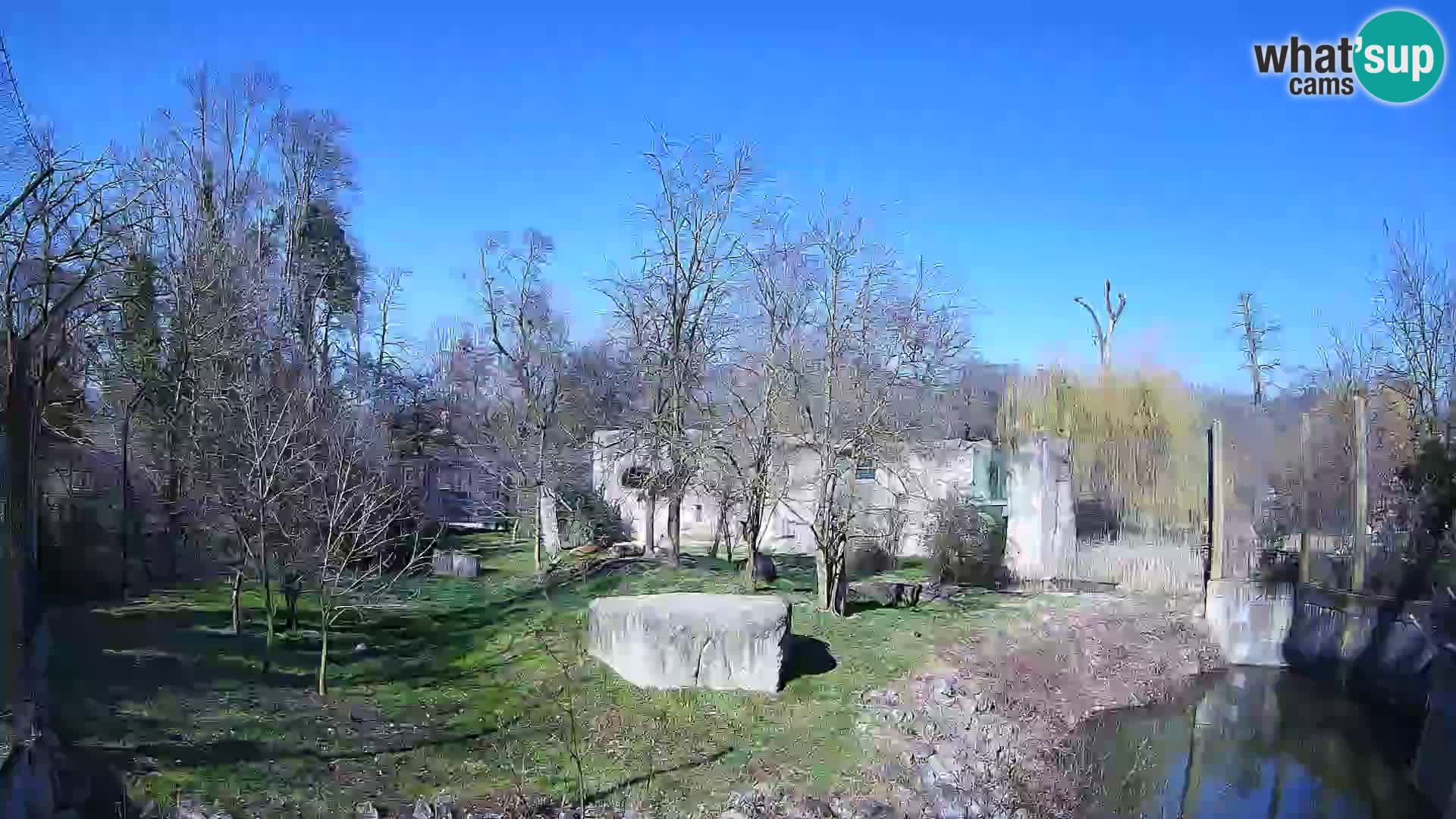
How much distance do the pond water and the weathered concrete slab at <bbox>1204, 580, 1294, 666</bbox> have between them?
97cm

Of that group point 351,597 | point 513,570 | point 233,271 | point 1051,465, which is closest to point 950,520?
point 1051,465

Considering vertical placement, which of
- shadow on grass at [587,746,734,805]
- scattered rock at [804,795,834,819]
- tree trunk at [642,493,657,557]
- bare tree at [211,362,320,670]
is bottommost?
scattered rock at [804,795,834,819]

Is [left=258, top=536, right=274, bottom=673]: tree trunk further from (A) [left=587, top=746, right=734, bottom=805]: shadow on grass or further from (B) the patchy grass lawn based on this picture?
(A) [left=587, top=746, right=734, bottom=805]: shadow on grass

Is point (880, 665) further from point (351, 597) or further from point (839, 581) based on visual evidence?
point (351, 597)

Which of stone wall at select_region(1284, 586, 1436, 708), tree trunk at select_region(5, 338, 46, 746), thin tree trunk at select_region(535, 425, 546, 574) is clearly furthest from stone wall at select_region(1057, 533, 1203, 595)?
tree trunk at select_region(5, 338, 46, 746)

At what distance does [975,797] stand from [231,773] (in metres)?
6.57

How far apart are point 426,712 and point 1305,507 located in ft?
47.4

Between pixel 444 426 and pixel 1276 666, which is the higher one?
pixel 444 426

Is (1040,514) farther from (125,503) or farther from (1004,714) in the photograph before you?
(125,503)

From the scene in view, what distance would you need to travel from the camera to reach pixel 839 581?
14820 millimetres

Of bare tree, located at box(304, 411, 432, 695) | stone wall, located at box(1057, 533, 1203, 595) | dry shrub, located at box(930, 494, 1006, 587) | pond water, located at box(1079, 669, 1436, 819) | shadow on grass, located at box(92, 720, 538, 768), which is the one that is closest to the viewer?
shadow on grass, located at box(92, 720, 538, 768)

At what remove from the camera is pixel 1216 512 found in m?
17.2

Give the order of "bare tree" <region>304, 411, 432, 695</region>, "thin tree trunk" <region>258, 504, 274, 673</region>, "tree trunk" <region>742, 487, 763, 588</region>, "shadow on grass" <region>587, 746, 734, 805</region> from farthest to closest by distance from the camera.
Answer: "tree trunk" <region>742, 487, 763, 588</region>
"thin tree trunk" <region>258, 504, 274, 673</region>
"bare tree" <region>304, 411, 432, 695</region>
"shadow on grass" <region>587, 746, 734, 805</region>

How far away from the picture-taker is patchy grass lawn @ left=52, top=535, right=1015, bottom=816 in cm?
814
